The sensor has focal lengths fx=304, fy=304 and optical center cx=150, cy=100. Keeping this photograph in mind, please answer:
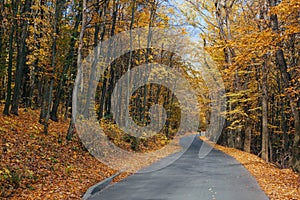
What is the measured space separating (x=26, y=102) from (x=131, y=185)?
19078mm

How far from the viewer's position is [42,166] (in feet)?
34.2

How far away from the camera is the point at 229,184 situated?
1113cm

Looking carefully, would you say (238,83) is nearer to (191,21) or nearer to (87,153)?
(191,21)

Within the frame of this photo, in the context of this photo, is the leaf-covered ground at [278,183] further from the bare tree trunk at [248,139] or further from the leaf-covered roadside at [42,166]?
the bare tree trunk at [248,139]

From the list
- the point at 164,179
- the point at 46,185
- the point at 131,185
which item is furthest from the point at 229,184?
the point at 46,185

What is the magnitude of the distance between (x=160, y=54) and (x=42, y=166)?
25.4 m

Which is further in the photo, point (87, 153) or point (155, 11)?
point (155, 11)

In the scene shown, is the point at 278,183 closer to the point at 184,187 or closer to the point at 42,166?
the point at 184,187

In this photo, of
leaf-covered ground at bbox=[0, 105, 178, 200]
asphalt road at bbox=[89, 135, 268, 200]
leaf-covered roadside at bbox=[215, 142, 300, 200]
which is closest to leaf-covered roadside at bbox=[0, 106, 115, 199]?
leaf-covered ground at bbox=[0, 105, 178, 200]

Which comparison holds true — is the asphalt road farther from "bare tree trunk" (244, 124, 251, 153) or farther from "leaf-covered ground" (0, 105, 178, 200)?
"bare tree trunk" (244, 124, 251, 153)

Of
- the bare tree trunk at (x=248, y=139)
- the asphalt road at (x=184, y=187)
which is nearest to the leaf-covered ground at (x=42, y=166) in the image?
the asphalt road at (x=184, y=187)

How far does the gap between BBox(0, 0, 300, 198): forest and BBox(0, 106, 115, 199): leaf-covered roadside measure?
54.3 inches

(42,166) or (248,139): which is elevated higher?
(248,139)

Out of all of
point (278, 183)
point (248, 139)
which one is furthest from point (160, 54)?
point (278, 183)
